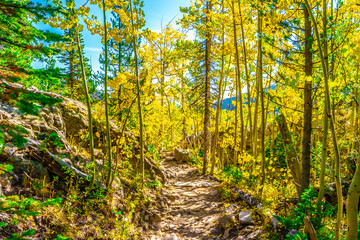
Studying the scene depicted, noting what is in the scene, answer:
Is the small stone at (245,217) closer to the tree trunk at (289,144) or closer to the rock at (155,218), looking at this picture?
the tree trunk at (289,144)

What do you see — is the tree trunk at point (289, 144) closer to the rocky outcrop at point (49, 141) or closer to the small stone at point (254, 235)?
the small stone at point (254, 235)

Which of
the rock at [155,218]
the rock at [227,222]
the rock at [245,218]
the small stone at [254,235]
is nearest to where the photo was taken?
the small stone at [254,235]

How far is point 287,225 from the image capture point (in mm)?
2672

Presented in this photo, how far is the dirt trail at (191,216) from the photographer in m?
3.94

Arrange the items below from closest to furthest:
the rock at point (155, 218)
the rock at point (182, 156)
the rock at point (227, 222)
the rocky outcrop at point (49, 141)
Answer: the rocky outcrop at point (49, 141) → the rock at point (227, 222) → the rock at point (155, 218) → the rock at point (182, 156)

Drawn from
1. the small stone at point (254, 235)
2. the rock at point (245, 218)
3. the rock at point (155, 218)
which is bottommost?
the rock at point (155, 218)

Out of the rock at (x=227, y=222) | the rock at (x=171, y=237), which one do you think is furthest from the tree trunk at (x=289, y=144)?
the rock at (x=171, y=237)

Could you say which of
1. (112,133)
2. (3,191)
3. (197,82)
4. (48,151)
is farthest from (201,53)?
(3,191)

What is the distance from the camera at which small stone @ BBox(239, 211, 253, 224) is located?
3.72 metres

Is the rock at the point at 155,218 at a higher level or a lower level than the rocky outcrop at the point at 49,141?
lower

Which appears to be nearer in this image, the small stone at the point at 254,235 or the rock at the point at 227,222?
the small stone at the point at 254,235

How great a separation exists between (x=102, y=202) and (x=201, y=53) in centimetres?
751

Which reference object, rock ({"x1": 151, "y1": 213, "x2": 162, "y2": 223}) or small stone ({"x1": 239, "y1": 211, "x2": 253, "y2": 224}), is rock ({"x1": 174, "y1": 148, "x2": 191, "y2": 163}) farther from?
small stone ({"x1": 239, "y1": 211, "x2": 253, "y2": 224})

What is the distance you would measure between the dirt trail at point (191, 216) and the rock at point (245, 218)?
1.61ft
